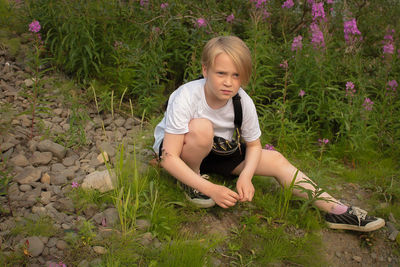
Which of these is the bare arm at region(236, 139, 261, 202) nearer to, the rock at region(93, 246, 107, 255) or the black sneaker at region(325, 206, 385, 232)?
the black sneaker at region(325, 206, 385, 232)

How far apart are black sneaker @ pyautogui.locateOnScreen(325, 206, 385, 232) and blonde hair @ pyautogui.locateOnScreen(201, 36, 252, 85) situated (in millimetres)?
1239

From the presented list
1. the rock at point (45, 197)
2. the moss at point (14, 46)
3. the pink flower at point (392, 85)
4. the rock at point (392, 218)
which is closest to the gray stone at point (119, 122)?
the rock at point (45, 197)

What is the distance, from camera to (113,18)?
4184 millimetres

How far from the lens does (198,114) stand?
265cm

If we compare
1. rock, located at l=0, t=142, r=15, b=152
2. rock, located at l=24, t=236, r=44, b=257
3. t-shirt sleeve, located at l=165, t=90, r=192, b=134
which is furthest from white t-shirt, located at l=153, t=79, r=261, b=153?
rock, located at l=0, t=142, r=15, b=152

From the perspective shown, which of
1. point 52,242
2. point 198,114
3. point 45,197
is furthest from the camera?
point 198,114

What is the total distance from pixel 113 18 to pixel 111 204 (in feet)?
7.97

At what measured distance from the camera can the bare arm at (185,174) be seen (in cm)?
236

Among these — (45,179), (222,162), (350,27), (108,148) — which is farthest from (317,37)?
(45,179)

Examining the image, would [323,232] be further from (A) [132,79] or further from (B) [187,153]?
(A) [132,79]

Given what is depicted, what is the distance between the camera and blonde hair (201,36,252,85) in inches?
94.3

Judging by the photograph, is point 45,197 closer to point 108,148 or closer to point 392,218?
point 108,148

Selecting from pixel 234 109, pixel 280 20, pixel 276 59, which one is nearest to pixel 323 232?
pixel 234 109

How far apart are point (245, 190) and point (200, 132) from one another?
0.50 metres
